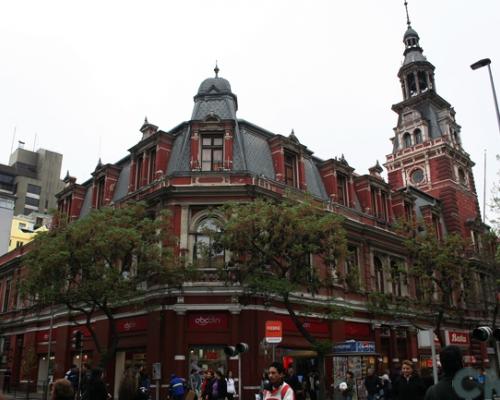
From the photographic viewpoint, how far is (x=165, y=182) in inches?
1073

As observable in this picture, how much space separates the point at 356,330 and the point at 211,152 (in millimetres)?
13664

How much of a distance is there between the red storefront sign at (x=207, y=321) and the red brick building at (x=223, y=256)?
5cm

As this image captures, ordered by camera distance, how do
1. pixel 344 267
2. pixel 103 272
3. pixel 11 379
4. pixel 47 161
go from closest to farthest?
pixel 103 272 < pixel 344 267 < pixel 11 379 < pixel 47 161

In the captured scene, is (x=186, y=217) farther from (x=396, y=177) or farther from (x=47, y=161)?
(x=47, y=161)

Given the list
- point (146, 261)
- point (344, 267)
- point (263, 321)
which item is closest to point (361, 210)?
point (344, 267)

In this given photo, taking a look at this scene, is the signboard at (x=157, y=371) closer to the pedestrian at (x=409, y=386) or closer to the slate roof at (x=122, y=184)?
the slate roof at (x=122, y=184)

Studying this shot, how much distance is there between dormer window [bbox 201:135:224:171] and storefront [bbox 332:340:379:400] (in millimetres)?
11433

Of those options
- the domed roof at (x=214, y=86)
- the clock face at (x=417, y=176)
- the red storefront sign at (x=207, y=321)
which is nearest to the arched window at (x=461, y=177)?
the clock face at (x=417, y=176)

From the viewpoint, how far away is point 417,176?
1864 inches

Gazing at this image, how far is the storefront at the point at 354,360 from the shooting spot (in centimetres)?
2302

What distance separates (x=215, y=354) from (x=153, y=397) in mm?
3477

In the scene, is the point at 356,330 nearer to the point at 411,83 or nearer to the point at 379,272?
the point at 379,272

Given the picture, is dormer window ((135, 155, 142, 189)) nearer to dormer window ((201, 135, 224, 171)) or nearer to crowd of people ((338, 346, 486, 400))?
dormer window ((201, 135, 224, 171))

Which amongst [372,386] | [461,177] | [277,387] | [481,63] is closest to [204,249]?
[372,386]
